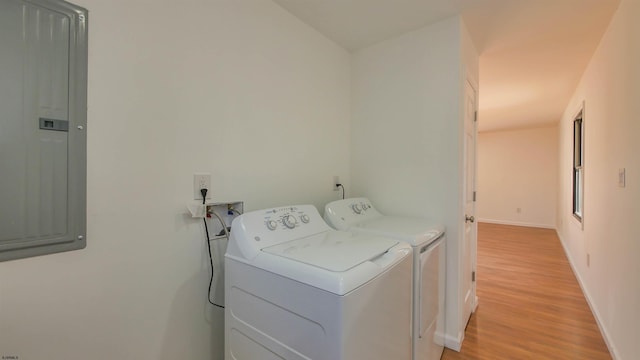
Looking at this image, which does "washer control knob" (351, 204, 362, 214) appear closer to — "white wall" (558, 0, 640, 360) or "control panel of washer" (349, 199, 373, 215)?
"control panel of washer" (349, 199, 373, 215)

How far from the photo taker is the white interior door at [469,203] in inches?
78.2

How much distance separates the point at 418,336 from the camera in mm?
1321

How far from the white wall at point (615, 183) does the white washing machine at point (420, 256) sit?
93cm

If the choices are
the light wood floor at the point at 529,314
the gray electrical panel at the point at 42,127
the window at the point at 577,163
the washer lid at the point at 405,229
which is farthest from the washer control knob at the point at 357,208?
the window at the point at 577,163

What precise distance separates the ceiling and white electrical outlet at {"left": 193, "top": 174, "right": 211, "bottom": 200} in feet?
3.91

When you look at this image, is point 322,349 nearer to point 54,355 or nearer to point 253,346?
point 253,346

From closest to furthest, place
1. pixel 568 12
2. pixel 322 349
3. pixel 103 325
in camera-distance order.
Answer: pixel 322 349 → pixel 103 325 → pixel 568 12

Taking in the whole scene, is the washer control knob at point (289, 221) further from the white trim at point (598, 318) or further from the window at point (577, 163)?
the window at point (577, 163)

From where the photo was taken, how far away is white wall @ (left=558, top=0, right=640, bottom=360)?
4.69 ft

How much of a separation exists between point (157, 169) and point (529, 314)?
9.68 ft

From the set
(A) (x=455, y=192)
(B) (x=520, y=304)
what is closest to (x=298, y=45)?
(A) (x=455, y=192)

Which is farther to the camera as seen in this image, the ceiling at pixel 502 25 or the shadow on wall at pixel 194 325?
the ceiling at pixel 502 25

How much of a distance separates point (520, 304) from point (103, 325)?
10.0 feet

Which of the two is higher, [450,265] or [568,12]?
[568,12]
